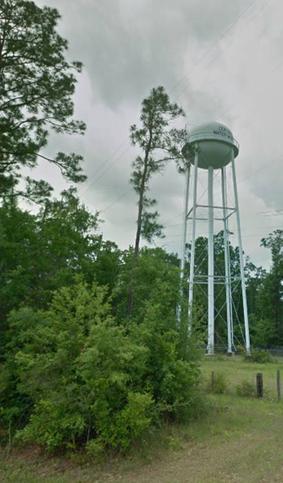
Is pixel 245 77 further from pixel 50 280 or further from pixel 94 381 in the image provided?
pixel 94 381

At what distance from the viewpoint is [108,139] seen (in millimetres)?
13742

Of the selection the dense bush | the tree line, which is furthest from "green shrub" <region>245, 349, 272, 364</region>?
the dense bush

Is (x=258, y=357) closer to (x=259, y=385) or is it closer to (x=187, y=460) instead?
(x=259, y=385)

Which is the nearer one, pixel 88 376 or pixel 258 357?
pixel 88 376

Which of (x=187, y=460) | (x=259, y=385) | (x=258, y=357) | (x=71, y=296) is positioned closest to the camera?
(x=187, y=460)

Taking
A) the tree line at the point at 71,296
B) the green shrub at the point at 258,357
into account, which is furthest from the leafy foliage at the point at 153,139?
the green shrub at the point at 258,357

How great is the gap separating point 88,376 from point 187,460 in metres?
2.01

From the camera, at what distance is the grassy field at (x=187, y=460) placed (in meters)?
5.60

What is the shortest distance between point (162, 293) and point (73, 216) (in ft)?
10.6

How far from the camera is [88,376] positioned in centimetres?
657

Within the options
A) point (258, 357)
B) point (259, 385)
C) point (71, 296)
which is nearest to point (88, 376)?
point (71, 296)

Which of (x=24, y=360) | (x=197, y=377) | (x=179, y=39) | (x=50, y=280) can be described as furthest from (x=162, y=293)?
(x=179, y=39)

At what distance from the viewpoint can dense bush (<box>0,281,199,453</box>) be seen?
21.7 feet

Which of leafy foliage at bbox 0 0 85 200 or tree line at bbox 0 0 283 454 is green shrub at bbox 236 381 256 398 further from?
leafy foliage at bbox 0 0 85 200
